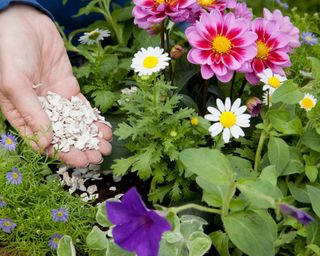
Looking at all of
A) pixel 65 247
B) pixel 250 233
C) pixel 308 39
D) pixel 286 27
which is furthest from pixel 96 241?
pixel 308 39

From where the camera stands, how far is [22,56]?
136cm

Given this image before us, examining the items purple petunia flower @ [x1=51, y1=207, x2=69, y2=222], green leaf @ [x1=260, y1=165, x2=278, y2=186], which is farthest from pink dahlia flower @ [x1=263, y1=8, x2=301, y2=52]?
purple petunia flower @ [x1=51, y1=207, x2=69, y2=222]

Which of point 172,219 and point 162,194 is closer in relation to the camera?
point 172,219

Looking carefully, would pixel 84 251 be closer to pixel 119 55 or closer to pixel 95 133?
pixel 95 133

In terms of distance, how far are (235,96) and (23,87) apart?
1.85 feet

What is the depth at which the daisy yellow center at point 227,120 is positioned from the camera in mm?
1108

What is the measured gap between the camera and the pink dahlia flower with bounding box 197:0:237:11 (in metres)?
1.26

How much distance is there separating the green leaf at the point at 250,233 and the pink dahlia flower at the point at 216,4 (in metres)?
0.52

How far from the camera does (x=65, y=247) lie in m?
1.06

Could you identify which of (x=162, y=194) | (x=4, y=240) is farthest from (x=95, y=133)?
(x=4, y=240)

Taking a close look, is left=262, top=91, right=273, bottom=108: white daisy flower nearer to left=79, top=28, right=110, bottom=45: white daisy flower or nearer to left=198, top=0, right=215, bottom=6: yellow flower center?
left=198, top=0, right=215, bottom=6: yellow flower center

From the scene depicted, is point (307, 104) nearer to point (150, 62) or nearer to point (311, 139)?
point (311, 139)

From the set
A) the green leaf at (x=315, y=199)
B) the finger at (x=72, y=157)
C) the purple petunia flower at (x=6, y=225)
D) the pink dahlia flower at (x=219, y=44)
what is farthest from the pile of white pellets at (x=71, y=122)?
the green leaf at (x=315, y=199)

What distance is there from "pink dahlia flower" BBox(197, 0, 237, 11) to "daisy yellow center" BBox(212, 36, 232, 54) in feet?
0.35
